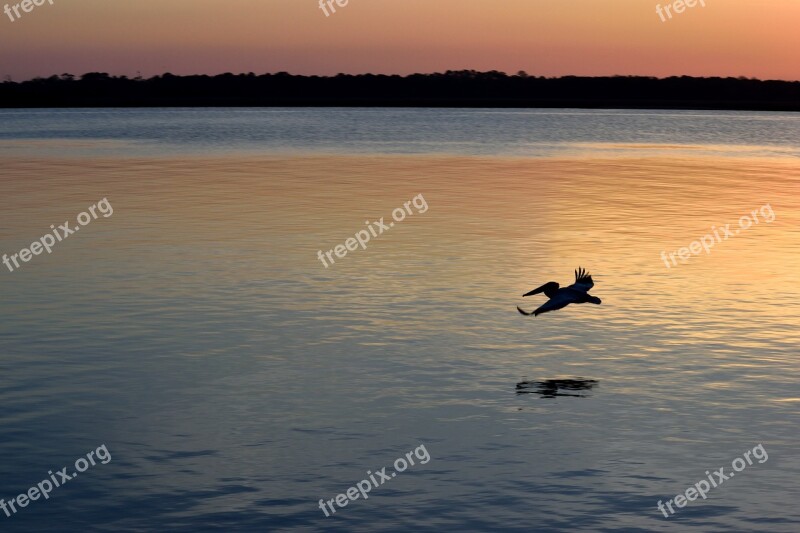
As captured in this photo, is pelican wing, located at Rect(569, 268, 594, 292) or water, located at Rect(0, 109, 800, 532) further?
pelican wing, located at Rect(569, 268, 594, 292)

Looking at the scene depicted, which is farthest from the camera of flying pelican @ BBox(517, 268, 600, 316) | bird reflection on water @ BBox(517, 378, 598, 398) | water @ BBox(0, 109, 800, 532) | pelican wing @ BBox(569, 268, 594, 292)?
pelican wing @ BBox(569, 268, 594, 292)

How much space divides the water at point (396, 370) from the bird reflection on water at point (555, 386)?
68 mm

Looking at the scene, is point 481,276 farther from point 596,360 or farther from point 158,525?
point 158,525

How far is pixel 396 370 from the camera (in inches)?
834

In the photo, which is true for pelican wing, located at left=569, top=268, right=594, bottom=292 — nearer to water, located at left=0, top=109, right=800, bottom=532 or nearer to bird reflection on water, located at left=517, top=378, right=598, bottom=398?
water, located at left=0, top=109, right=800, bottom=532

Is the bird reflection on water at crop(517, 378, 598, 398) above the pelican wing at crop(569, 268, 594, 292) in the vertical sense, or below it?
below

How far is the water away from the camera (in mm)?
14922

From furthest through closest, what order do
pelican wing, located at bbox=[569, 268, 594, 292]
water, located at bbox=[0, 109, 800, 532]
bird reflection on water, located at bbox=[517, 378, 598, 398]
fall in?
pelican wing, located at bbox=[569, 268, 594, 292], bird reflection on water, located at bbox=[517, 378, 598, 398], water, located at bbox=[0, 109, 800, 532]

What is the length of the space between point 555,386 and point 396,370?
2.86m

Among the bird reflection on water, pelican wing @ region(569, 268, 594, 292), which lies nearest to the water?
the bird reflection on water

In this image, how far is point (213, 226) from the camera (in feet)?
137

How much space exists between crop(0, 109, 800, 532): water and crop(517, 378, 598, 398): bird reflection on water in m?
0.07

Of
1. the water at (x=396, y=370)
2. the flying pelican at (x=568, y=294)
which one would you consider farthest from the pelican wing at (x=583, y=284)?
the water at (x=396, y=370)

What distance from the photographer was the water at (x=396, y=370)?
1492 centimetres
